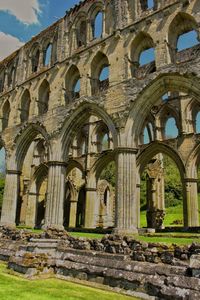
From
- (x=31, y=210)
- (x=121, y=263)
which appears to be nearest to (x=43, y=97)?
(x=31, y=210)

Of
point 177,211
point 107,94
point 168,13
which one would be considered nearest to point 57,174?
point 107,94

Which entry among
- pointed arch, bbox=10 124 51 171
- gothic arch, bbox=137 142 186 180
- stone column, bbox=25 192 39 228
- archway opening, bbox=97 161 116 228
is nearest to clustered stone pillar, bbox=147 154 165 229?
gothic arch, bbox=137 142 186 180

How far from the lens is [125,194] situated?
1236 cm

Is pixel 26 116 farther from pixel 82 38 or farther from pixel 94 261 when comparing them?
pixel 94 261

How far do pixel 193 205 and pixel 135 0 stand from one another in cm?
1131

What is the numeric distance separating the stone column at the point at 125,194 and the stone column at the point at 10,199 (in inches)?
315

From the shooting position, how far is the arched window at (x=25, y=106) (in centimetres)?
1977

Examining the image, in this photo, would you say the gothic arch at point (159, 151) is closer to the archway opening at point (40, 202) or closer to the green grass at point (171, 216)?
the archway opening at point (40, 202)

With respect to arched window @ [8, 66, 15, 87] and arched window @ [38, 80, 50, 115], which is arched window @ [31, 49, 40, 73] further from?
arched window @ [8, 66, 15, 87]

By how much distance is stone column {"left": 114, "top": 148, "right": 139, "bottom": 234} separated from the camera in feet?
39.5

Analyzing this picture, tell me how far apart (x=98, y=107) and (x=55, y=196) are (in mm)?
4725

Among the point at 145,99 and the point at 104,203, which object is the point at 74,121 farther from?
the point at 104,203

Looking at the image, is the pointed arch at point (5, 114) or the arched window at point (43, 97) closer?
the arched window at point (43, 97)

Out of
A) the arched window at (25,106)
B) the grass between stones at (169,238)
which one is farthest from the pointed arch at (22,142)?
the grass between stones at (169,238)
